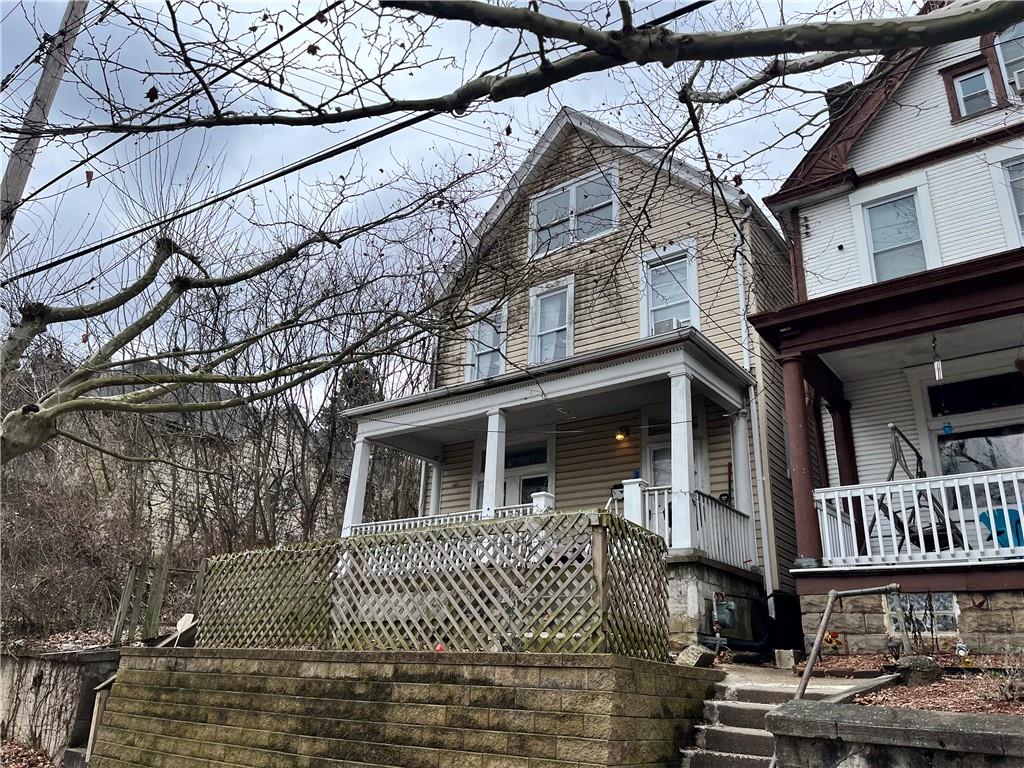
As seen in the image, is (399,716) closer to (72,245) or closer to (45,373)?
(72,245)

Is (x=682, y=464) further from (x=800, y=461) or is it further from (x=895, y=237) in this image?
(x=895, y=237)

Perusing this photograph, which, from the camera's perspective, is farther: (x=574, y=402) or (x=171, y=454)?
(x=171, y=454)

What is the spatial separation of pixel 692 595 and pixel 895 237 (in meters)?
6.31

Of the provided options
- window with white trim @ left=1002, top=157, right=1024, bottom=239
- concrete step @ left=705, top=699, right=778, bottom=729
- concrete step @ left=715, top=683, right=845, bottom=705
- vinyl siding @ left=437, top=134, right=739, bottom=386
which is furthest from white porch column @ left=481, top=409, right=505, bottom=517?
window with white trim @ left=1002, top=157, right=1024, bottom=239

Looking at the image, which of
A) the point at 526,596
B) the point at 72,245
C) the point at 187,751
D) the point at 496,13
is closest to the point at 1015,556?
the point at 526,596

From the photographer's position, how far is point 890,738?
3.62m

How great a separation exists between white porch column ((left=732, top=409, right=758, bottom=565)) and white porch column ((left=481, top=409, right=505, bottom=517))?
3.66 meters

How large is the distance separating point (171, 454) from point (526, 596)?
11993 mm

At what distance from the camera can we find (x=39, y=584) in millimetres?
12867

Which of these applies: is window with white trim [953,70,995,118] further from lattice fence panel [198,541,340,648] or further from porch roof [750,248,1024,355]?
lattice fence panel [198,541,340,648]

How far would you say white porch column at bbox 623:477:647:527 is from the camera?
31.4ft

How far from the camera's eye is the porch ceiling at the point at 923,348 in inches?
372

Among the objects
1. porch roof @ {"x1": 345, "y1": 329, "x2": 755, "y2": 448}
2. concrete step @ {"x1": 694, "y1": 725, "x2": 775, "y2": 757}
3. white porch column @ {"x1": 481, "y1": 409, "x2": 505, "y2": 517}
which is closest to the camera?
concrete step @ {"x1": 694, "y1": 725, "x2": 775, "y2": 757}

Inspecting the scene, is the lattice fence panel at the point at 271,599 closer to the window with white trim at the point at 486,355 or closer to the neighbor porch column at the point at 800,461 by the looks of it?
the neighbor porch column at the point at 800,461
